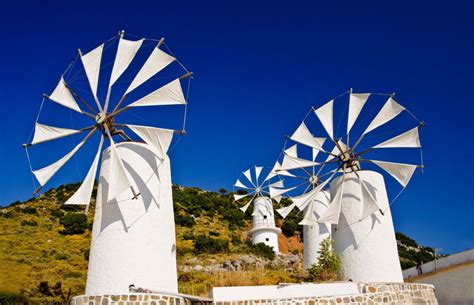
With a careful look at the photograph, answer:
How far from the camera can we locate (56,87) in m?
11.3

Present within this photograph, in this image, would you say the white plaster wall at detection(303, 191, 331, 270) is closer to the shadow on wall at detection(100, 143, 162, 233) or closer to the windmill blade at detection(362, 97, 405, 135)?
the windmill blade at detection(362, 97, 405, 135)

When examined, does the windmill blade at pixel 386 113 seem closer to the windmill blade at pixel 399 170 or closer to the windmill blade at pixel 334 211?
the windmill blade at pixel 399 170

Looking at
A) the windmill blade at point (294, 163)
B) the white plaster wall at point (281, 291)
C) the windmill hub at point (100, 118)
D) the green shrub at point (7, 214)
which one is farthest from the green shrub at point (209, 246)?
the white plaster wall at point (281, 291)

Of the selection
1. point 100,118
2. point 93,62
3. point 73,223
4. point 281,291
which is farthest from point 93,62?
point 73,223

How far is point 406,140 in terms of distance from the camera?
13.5m

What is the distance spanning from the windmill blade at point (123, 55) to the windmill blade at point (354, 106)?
6801 mm

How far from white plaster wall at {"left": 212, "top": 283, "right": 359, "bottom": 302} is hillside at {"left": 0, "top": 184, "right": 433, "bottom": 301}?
2.14 metres

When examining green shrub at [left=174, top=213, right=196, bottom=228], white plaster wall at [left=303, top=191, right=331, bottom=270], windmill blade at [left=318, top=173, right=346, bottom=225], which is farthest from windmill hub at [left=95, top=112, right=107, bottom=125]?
green shrub at [left=174, top=213, right=196, bottom=228]

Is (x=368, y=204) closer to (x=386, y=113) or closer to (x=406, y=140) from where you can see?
(x=406, y=140)

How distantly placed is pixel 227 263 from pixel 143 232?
1314 centimetres

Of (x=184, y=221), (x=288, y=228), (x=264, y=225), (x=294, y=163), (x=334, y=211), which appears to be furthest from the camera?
(x=288, y=228)

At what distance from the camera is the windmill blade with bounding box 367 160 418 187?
13.1 m

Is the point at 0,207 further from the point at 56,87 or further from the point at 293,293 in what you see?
Answer: the point at 293,293

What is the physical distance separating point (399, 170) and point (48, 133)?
9.68m
